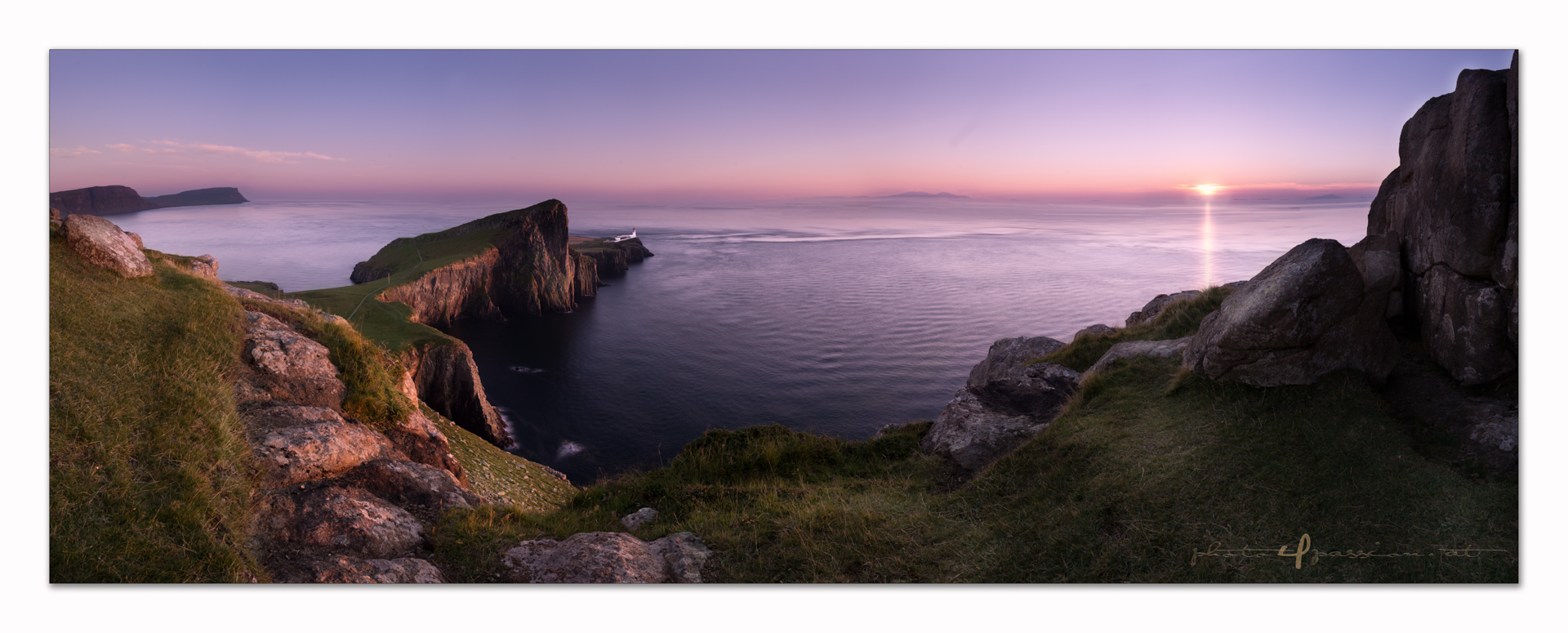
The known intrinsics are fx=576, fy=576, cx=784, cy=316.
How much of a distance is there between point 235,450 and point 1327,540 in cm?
1295

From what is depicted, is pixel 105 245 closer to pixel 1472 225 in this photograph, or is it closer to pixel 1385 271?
pixel 1472 225

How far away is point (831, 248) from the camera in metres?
156

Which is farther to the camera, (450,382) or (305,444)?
(450,382)

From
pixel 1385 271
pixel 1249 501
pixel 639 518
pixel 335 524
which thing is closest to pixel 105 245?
pixel 335 524

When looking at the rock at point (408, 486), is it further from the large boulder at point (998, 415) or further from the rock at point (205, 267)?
the rock at point (205, 267)

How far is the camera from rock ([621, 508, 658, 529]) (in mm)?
8570

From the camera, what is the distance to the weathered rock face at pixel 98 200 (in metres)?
10.5

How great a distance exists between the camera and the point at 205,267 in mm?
14844

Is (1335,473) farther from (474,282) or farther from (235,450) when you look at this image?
(474,282)

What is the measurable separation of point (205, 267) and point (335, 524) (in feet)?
43.2

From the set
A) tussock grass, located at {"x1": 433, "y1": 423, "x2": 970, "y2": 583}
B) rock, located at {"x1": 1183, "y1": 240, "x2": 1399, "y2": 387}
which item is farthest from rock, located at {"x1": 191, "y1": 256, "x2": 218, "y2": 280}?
rock, located at {"x1": 1183, "y1": 240, "x2": 1399, "y2": 387}

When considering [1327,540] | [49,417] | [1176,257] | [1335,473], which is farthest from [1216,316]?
[1176,257]

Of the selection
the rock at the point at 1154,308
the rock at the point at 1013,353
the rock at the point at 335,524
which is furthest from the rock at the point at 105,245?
the rock at the point at 1154,308

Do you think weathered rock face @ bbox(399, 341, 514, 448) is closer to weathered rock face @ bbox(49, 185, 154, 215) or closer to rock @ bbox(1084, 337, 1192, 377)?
weathered rock face @ bbox(49, 185, 154, 215)
